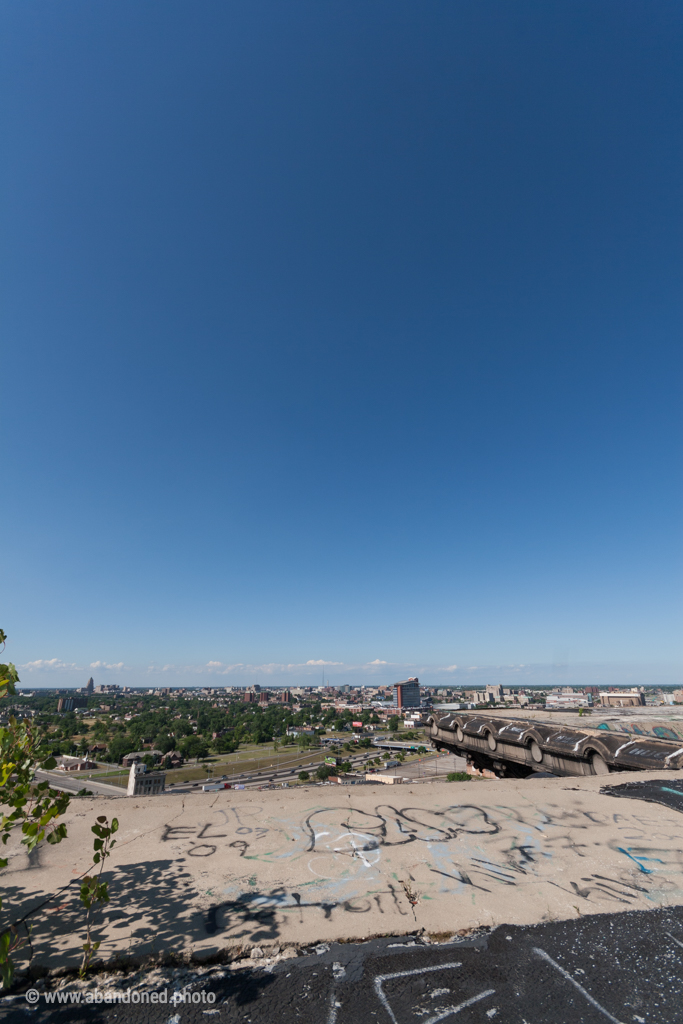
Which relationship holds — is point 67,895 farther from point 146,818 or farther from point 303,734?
point 303,734

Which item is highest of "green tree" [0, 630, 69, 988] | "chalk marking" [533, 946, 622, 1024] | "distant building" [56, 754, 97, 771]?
"green tree" [0, 630, 69, 988]

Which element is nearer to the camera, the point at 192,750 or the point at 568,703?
the point at 568,703

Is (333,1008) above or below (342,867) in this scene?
above

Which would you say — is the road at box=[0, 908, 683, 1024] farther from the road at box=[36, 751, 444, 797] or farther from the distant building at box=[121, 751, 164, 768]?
the distant building at box=[121, 751, 164, 768]

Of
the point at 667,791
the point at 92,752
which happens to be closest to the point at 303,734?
the point at 92,752

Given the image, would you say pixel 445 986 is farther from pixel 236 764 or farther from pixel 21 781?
pixel 236 764

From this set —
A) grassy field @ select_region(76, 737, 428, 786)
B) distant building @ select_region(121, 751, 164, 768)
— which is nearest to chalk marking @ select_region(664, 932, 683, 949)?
grassy field @ select_region(76, 737, 428, 786)

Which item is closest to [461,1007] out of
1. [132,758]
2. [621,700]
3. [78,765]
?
[621,700]
